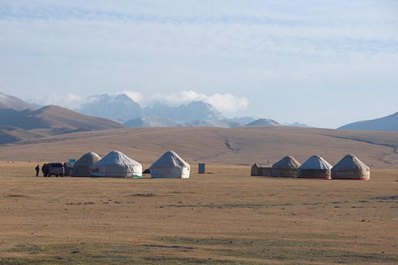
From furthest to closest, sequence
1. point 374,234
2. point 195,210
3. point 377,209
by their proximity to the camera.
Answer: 1. point 377,209
2. point 195,210
3. point 374,234

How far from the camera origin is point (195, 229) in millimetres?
22703

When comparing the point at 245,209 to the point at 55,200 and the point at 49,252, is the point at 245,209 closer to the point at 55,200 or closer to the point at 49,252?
the point at 55,200

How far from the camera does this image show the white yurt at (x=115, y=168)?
6481cm

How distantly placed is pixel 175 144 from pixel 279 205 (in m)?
124

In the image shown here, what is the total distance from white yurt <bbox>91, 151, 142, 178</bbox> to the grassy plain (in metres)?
24.2

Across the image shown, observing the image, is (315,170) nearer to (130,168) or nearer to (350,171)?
(350,171)

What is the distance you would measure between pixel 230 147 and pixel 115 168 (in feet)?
314

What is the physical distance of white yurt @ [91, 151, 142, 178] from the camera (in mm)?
64812

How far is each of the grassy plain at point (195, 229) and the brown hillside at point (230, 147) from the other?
290 ft

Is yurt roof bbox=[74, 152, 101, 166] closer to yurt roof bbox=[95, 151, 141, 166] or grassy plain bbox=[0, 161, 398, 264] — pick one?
yurt roof bbox=[95, 151, 141, 166]

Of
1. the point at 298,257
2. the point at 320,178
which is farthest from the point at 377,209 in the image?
the point at 320,178

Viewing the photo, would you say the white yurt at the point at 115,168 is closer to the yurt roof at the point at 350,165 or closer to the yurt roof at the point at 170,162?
the yurt roof at the point at 170,162

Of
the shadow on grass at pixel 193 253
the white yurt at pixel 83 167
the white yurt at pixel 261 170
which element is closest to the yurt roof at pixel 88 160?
the white yurt at pixel 83 167

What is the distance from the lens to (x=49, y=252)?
1702 centimetres
